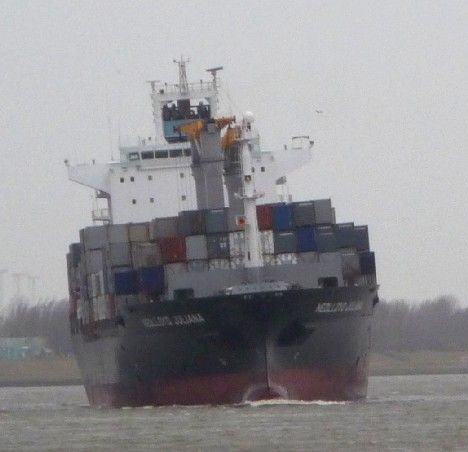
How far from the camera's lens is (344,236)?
51312 millimetres

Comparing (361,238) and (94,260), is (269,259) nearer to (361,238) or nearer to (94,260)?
(361,238)

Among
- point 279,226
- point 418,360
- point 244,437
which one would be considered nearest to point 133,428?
point 244,437

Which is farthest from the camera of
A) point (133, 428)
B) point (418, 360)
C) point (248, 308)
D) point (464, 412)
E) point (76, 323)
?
point (418, 360)

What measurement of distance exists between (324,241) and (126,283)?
6.10 meters

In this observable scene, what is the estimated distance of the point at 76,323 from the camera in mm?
62656

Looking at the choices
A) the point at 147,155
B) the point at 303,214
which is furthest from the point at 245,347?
the point at 147,155

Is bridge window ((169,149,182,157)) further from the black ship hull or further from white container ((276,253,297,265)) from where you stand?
white container ((276,253,297,265))

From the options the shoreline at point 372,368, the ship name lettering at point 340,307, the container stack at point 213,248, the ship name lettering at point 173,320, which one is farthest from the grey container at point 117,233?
the shoreline at point 372,368

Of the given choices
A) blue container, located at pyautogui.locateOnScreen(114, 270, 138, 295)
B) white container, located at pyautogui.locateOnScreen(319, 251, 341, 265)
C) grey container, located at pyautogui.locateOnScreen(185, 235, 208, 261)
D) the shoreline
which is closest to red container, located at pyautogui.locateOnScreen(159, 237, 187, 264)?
grey container, located at pyautogui.locateOnScreen(185, 235, 208, 261)

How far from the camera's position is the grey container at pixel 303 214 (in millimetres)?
50312

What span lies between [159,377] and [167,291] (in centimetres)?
254

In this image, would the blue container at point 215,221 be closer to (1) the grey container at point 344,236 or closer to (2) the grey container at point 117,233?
(2) the grey container at point 117,233

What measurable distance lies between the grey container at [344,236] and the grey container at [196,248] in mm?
4267

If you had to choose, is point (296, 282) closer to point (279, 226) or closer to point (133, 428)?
point (279, 226)
